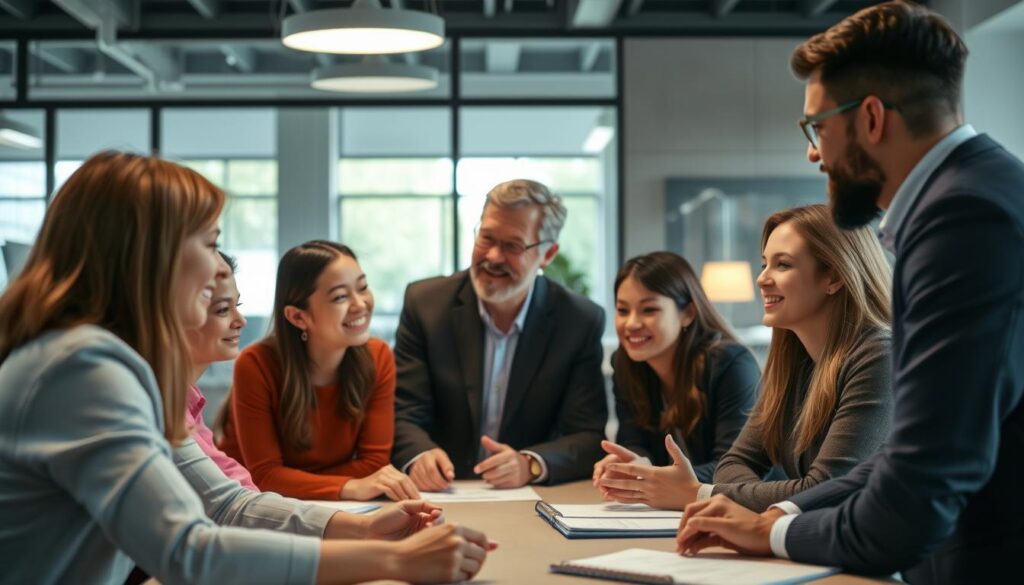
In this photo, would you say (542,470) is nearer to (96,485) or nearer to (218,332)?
(218,332)

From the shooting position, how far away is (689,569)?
1.84m

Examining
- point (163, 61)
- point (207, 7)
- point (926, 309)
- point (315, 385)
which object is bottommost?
point (315, 385)

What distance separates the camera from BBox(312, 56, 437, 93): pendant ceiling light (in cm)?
636

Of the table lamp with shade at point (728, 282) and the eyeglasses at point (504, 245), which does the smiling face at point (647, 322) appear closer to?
the eyeglasses at point (504, 245)

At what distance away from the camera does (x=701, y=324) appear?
3.52 meters

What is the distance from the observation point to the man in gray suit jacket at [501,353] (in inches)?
142

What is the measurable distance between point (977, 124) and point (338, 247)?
5.73 meters

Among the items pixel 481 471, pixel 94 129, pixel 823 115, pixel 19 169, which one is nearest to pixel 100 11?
pixel 94 129

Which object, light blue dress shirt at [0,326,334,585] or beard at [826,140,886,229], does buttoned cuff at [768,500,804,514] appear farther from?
light blue dress shirt at [0,326,334,585]

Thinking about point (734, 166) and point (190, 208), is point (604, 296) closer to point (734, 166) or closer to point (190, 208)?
point (734, 166)

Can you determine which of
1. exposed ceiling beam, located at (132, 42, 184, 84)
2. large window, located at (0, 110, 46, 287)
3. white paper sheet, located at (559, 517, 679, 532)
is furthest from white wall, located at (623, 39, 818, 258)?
white paper sheet, located at (559, 517, 679, 532)

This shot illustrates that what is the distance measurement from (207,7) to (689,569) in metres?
7.39

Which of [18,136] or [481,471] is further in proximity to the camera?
[18,136]

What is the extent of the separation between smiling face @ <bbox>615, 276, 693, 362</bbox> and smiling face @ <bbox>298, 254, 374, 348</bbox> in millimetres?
756
